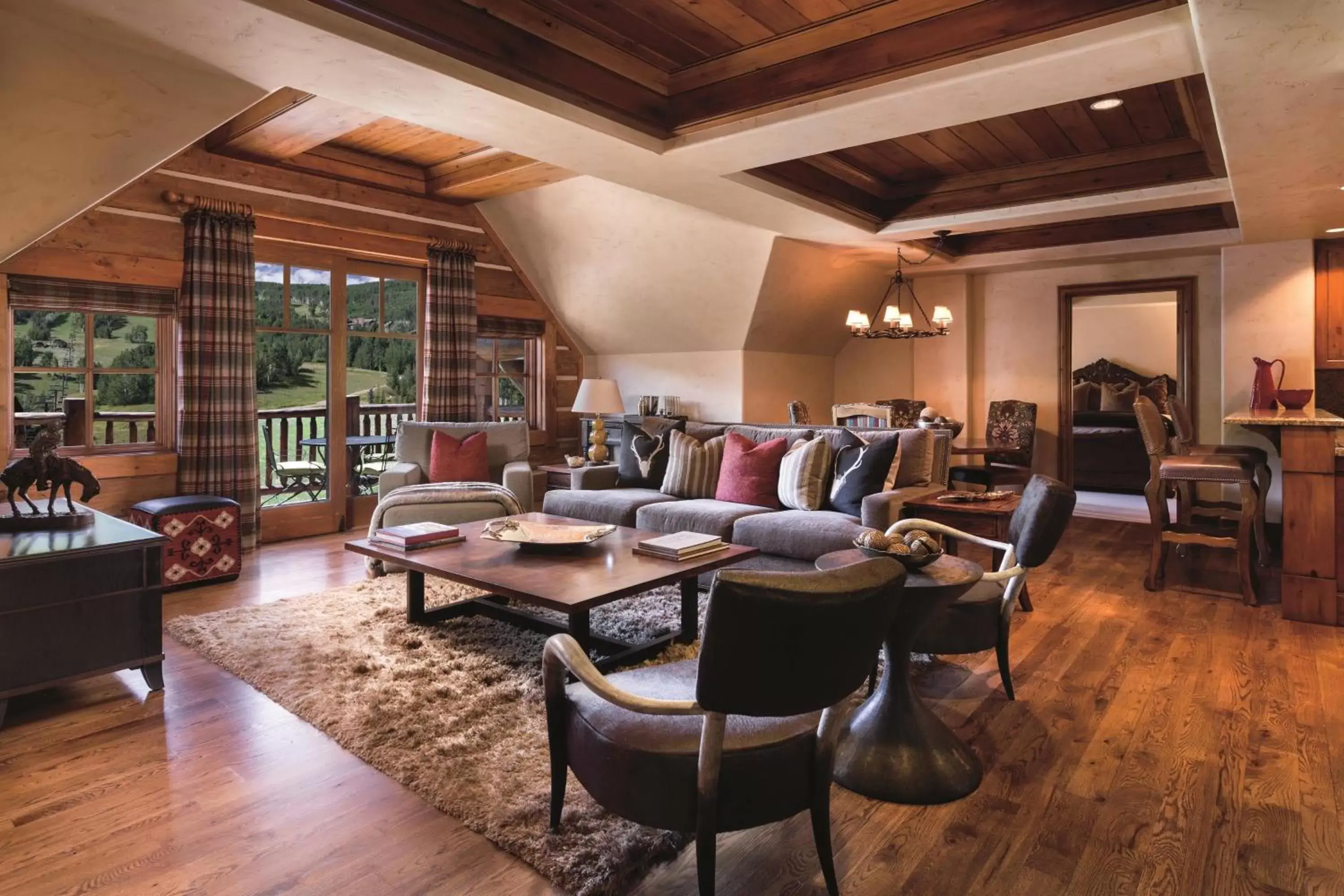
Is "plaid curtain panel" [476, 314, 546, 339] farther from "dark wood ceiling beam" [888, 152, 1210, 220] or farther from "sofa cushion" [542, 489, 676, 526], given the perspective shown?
"dark wood ceiling beam" [888, 152, 1210, 220]

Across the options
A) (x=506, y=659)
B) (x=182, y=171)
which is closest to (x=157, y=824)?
(x=506, y=659)

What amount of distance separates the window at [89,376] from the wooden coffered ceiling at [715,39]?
3420mm

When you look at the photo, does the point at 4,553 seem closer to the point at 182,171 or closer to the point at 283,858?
the point at 283,858

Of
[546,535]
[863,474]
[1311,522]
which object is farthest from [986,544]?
[1311,522]

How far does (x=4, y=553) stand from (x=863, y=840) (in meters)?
2.84

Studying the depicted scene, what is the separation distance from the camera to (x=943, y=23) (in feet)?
9.52

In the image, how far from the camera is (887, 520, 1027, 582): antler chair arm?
2529mm

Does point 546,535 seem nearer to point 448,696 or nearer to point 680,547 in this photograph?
point 680,547

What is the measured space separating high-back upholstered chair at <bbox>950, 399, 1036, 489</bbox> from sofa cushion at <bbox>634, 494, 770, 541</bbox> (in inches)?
110

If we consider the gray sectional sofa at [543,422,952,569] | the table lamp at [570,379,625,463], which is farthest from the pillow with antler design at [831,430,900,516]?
the table lamp at [570,379,625,463]

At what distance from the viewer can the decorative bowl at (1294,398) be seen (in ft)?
15.8

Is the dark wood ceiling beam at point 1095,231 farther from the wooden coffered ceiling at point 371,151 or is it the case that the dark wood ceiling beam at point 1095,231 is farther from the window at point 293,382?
the window at point 293,382

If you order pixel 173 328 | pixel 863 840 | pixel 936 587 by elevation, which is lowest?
pixel 863 840

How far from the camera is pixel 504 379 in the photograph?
7156mm
